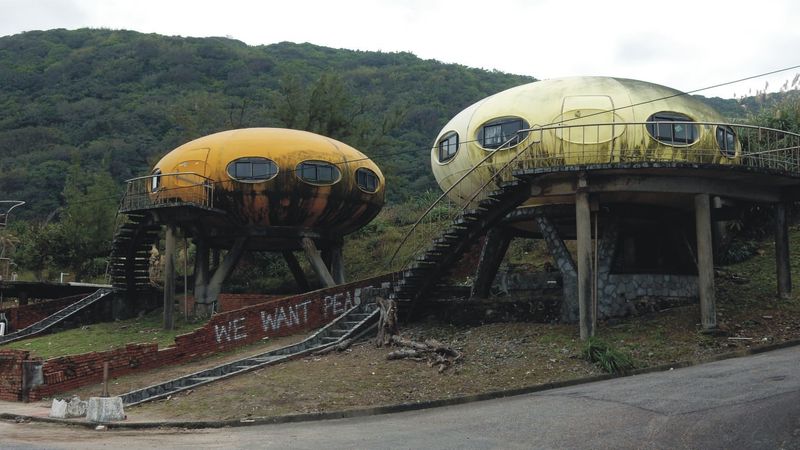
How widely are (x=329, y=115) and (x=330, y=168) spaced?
739 inches

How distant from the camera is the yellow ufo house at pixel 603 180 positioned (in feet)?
67.9

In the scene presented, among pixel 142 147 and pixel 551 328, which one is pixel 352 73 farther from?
pixel 551 328

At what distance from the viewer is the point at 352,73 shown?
3844 inches

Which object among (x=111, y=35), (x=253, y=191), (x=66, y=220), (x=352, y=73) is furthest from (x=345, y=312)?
(x=111, y=35)

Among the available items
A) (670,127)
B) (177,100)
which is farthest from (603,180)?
(177,100)

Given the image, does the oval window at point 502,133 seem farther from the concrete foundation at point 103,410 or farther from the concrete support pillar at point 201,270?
the concrete support pillar at point 201,270

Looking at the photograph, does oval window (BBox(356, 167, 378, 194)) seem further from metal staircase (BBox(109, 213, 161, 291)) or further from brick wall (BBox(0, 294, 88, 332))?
brick wall (BBox(0, 294, 88, 332))

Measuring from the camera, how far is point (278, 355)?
834 inches

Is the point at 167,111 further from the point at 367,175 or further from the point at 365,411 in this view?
the point at 365,411

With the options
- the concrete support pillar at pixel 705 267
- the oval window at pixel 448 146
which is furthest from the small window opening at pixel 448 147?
the concrete support pillar at pixel 705 267

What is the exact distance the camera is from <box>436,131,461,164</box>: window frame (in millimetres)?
24750

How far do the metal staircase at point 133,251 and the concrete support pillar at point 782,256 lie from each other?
71.3 feet

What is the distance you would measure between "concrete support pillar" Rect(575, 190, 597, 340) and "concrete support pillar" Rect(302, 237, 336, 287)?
13.4m

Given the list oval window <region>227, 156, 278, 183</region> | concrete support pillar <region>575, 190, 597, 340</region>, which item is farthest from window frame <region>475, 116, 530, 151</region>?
oval window <region>227, 156, 278, 183</region>
